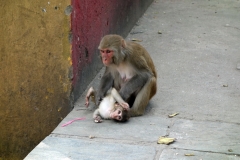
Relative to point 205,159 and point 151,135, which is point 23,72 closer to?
point 151,135

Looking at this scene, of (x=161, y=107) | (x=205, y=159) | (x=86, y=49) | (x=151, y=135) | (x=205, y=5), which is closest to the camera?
(x=205, y=159)

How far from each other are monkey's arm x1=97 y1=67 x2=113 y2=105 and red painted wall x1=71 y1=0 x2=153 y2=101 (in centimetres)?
36

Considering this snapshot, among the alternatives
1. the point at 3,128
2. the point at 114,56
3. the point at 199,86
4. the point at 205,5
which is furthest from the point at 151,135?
the point at 205,5

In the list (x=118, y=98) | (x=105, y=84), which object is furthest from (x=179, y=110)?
(x=105, y=84)

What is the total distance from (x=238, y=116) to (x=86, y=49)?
1953 millimetres

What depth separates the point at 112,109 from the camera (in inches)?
199

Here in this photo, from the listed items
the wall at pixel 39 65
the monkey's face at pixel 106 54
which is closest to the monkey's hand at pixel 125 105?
the monkey's face at pixel 106 54

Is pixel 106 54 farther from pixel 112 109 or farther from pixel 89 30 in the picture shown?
pixel 89 30

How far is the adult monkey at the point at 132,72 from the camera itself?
4.96 meters

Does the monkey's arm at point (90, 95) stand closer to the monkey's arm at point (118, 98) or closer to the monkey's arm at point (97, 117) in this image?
the monkey's arm at point (97, 117)

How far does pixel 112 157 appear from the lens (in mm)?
4199

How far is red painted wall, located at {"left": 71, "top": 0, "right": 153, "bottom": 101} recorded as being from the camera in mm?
5500

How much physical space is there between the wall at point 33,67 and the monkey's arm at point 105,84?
39 cm

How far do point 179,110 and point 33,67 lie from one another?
1.71 m
